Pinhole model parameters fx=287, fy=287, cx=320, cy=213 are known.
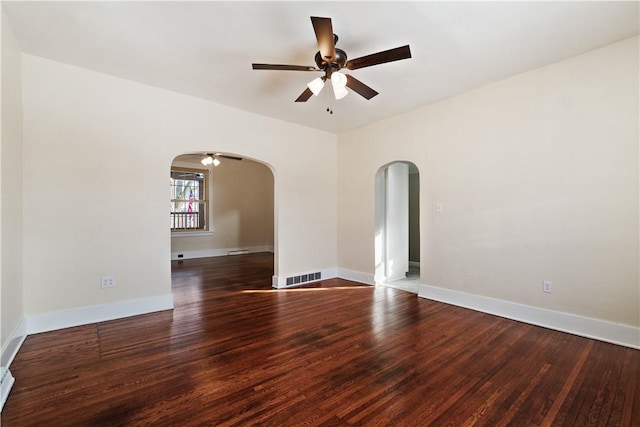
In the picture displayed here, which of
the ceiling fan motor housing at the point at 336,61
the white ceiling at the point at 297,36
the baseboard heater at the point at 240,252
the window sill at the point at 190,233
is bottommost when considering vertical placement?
the baseboard heater at the point at 240,252

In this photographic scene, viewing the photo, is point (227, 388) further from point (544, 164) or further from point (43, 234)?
point (544, 164)

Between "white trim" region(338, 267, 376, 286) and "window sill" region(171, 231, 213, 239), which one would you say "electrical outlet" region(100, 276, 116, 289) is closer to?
"white trim" region(338, 267, 376, 286)

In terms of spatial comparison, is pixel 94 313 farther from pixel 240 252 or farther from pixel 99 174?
pixel 240 252

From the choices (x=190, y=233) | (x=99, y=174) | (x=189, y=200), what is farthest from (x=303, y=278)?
(x=189, y=200)

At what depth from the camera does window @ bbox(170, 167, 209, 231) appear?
7.75 m

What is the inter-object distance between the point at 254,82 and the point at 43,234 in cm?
277

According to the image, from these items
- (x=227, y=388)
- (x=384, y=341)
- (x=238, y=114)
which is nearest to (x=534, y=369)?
(x=384, y=341)

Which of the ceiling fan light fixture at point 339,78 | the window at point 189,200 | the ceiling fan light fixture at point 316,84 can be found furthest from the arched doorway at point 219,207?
the ceiling fan light fixture at point 339,78

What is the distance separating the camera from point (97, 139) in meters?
3.24

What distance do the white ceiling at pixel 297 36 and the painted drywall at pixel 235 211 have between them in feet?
16.1

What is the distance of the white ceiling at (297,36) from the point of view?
2215 millimetres

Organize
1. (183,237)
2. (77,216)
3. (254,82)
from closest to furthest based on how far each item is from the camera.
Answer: (77,216)
(254,82)
(183,237)

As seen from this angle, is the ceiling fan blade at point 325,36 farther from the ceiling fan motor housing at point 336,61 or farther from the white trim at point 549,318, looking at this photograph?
the white trim at point 549,318

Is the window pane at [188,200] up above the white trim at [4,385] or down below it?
above
